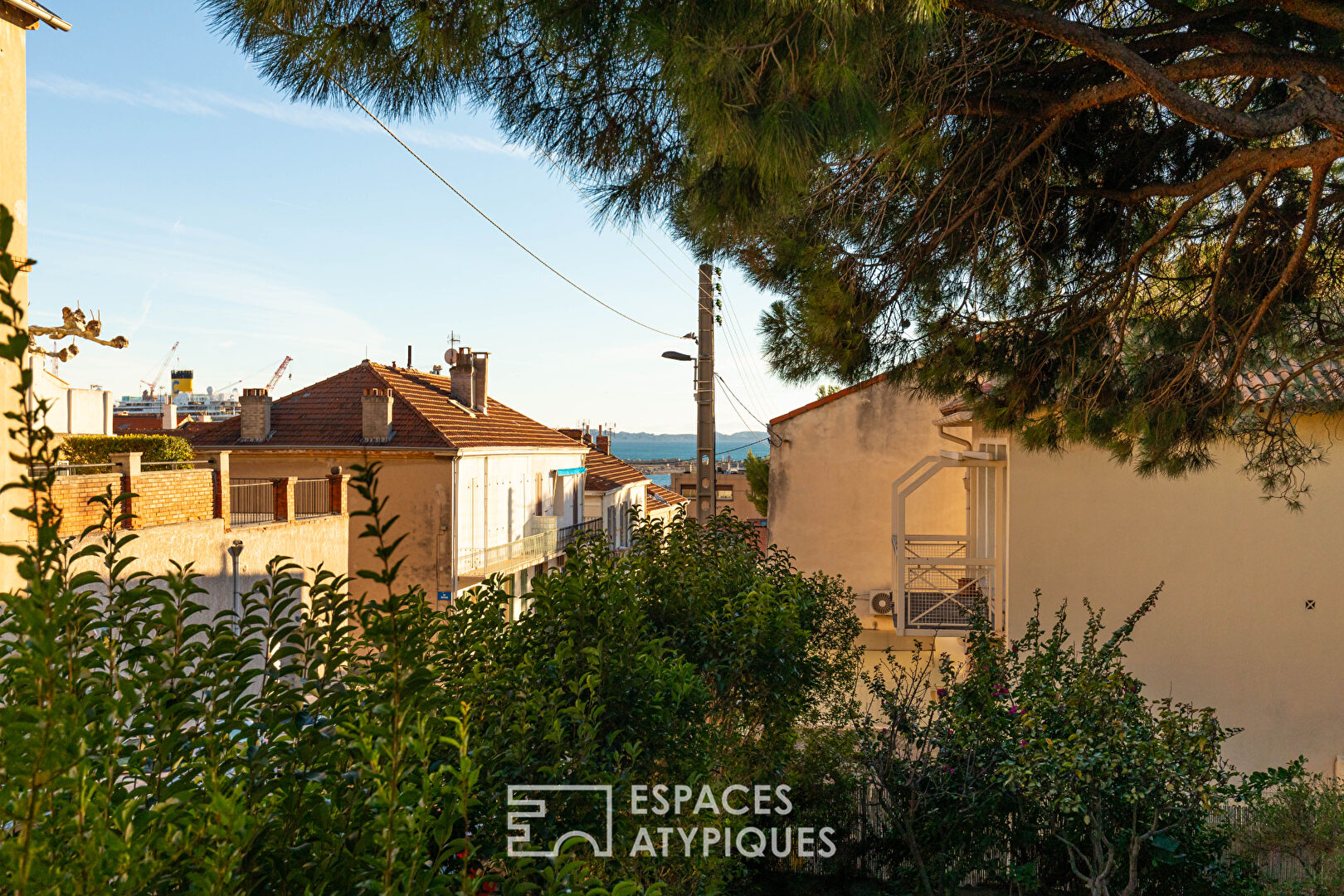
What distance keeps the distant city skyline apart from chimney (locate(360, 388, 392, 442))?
2239mm

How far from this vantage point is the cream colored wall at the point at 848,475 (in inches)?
689

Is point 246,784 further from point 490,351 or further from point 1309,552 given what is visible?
point 490,351

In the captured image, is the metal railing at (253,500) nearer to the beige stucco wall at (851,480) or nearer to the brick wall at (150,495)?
the brick wall at (150,495)

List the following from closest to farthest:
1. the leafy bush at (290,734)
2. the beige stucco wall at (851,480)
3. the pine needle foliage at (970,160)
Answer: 1. the leafy bush at (290,734)
2. the pine needle foliage at (970,160)
3. the beige stucco wall at (851,480)

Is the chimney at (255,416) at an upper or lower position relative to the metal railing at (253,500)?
upper

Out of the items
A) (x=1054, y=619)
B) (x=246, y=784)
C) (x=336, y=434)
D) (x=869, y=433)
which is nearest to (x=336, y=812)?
(x=246, y=784)

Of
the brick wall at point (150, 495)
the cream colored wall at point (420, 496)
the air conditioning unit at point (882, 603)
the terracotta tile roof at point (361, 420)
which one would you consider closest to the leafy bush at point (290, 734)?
the brick wall at point (150, 495)

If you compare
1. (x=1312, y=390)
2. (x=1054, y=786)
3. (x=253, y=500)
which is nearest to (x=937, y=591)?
(x=1312, y=390)

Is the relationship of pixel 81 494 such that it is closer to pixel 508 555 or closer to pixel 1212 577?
pixel 1212 577

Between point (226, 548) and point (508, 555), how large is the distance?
11458 mm

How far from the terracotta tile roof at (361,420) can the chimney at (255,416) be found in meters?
0.24

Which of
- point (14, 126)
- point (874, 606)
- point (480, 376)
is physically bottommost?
point (874, 606)

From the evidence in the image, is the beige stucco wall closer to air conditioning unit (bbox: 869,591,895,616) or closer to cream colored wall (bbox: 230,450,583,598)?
air conditioning unit (bbox: 869,591,895,616)

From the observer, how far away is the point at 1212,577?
10633mm
